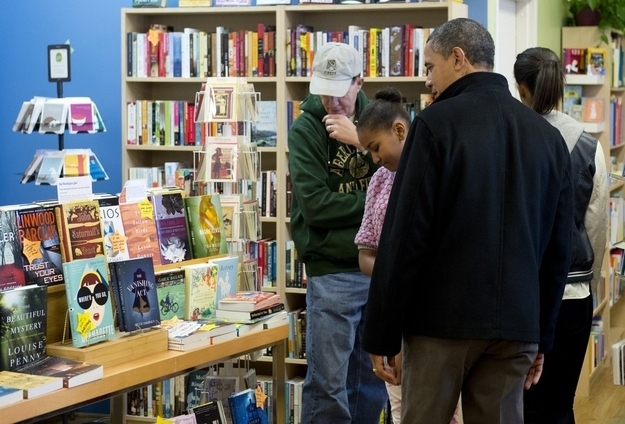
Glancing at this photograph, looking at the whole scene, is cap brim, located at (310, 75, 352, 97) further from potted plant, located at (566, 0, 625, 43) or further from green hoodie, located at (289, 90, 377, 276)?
potted plant, located at (566, 0, 625, 43)

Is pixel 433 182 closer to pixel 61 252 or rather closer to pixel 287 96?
pixel 61 252

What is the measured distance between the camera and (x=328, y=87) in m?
3.36

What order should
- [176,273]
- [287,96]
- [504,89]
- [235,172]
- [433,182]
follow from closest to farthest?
[433,182], [504,89], [176,273], [235,172], [287,96]

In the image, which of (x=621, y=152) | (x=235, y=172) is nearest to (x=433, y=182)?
(x=235, y=172)

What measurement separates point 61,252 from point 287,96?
96.9 inches

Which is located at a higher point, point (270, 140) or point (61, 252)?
point (270, 140)

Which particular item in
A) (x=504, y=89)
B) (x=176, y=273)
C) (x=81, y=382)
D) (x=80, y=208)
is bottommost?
(x=81, y=382)

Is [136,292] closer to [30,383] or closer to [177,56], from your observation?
[30,383]

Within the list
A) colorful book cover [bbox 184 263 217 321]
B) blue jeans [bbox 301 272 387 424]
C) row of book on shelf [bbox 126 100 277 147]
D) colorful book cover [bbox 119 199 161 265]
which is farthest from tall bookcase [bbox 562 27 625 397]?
colorful book cover [bbox 119 199 161 265]

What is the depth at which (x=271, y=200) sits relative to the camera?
5.14 m

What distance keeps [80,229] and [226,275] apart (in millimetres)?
646

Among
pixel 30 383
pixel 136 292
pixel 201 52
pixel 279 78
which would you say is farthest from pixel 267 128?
pixel 30 383

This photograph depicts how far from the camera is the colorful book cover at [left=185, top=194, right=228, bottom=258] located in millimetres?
3350

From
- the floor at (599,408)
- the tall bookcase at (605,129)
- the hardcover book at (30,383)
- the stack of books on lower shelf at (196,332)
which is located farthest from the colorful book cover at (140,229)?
the tall bookcase at (605,129)
